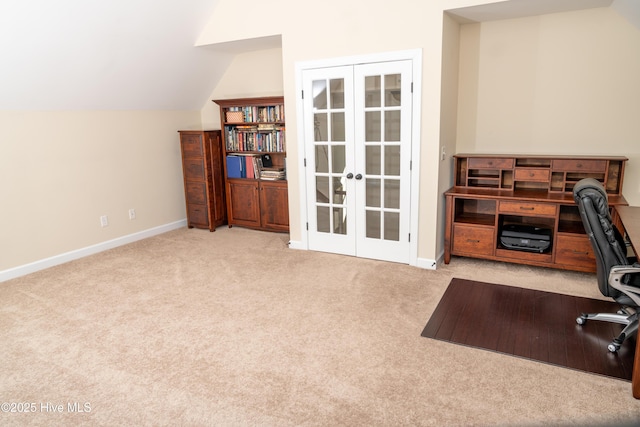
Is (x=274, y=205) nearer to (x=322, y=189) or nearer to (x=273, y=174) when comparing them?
(x=273, y=174)

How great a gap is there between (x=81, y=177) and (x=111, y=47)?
142cm

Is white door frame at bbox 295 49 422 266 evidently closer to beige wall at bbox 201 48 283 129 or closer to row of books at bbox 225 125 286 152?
row of books at bbox 225 125 286 152

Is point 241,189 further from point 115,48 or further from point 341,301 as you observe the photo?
point 341,301

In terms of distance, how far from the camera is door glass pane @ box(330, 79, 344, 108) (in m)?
4.07

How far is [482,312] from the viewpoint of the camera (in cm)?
313

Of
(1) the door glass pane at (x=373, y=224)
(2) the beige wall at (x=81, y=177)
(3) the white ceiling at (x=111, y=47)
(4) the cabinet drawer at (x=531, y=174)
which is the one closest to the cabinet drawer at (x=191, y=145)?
(2) the beige wall at (x=81, y=177)

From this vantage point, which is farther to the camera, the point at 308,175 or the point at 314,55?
the point at 308,175

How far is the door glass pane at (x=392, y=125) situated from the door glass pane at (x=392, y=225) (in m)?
0.72

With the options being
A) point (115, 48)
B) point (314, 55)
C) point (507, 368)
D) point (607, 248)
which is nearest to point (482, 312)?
point (507, 368)

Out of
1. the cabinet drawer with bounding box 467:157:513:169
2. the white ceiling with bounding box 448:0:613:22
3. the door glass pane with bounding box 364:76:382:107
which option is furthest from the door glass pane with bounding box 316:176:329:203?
the white ceiling with bounding box 448:0:613:22

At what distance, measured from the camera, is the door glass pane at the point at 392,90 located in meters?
3.81

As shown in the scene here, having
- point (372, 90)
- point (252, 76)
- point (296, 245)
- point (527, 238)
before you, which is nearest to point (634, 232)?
point (527, 238)

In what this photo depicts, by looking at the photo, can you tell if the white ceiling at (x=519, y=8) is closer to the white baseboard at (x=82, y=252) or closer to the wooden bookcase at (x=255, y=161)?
the wooden bookcase at (x=255, y=161)

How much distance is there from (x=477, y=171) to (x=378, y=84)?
133 centimetres
